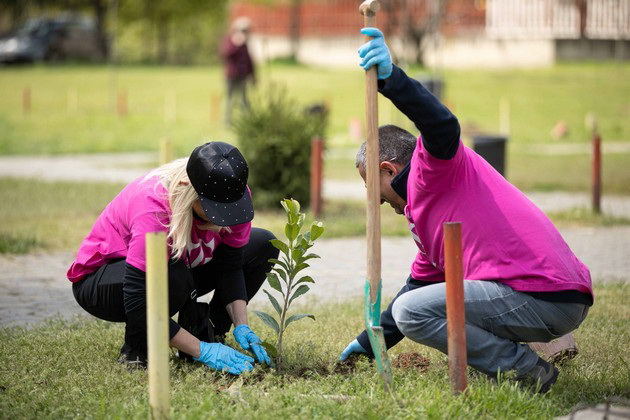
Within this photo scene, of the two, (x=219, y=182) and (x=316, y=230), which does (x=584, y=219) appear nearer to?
(x=316, y=230)

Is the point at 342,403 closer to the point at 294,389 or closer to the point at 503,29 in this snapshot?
the point at 294,389

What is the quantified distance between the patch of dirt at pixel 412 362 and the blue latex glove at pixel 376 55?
162 centimetres

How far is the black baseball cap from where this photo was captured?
4184 mm

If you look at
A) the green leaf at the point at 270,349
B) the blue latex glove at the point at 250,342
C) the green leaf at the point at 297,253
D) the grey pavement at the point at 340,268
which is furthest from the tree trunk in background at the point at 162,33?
the green leaf at the point at 297,253

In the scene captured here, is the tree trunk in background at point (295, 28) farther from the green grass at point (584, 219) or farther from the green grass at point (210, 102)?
the green grass at point (584, 219)

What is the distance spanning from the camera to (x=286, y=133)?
1034 centimetres

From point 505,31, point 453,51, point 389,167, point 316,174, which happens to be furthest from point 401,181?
point 453,51

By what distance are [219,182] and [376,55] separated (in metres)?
0.95

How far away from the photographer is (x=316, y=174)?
9.70 meters

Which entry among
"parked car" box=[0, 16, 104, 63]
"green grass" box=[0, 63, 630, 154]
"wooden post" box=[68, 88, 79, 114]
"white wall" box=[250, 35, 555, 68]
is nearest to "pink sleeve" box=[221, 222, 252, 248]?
"green grass" box=[0, 63, 630, 154]

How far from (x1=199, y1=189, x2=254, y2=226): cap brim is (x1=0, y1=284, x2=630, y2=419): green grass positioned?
0.75 metres

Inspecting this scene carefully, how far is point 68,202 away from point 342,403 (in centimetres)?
799

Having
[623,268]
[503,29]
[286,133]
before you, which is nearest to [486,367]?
[623,268]

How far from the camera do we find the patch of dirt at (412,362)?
4688mm
